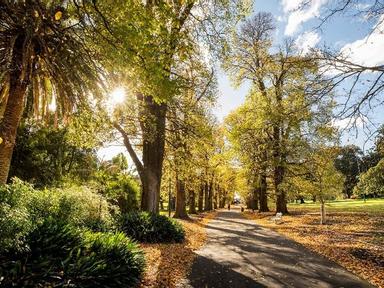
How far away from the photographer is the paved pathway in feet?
25.6

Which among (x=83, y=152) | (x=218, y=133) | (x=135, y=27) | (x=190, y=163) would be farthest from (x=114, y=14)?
(x=218, y=133)

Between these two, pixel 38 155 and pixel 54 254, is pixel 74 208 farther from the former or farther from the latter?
pixel 38 155

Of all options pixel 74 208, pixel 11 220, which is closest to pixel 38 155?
pixel 74 208

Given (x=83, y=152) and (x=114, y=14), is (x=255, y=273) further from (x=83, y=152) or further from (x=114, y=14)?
(x=83, y=152)

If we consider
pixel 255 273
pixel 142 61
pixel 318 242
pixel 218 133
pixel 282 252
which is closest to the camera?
pixel 142 61

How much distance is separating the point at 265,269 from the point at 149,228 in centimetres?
581

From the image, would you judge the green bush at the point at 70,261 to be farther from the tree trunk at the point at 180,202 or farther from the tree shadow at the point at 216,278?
the tree trunk at the point at 180,202

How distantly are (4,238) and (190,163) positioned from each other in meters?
16.4

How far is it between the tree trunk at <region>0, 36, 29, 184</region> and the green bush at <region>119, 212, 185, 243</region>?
5.68 metres

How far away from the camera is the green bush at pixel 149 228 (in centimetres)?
1333

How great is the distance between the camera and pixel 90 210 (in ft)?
40.1

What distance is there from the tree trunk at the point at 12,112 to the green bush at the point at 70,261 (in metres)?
2.74

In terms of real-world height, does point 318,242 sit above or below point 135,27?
below

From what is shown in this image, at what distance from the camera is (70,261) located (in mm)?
6293
